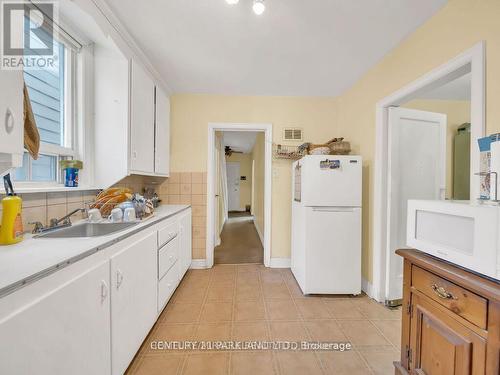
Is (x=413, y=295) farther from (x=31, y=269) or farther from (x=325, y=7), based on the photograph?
(x=325, y=7)

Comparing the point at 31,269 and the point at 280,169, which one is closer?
the point at 31,269

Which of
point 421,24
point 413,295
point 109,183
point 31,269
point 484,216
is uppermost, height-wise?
point 421,24

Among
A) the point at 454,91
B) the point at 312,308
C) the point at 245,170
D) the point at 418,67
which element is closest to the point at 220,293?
the point at 312,308

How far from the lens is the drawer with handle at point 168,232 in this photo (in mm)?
1754

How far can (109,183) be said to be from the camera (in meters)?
1.84

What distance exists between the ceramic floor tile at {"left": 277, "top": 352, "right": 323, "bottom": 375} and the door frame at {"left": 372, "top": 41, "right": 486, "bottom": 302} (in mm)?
1128

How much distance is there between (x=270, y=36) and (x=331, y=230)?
6.25 feet

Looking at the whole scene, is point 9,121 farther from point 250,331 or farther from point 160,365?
point 250,331

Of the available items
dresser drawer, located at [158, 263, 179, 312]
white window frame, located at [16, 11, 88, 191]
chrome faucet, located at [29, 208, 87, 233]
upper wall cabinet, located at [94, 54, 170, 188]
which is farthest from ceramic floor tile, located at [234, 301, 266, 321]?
white window frame, located at [16, 11, 88, 191]

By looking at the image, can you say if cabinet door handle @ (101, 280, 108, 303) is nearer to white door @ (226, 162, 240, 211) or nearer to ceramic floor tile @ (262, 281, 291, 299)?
ceramic floor tile @ (262, 281, 291, 299)

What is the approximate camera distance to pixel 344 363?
1409mm

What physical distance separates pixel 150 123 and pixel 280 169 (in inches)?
67.9

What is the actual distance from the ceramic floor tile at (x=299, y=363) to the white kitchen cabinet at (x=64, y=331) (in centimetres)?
103

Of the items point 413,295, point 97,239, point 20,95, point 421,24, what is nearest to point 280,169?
point 421,24
